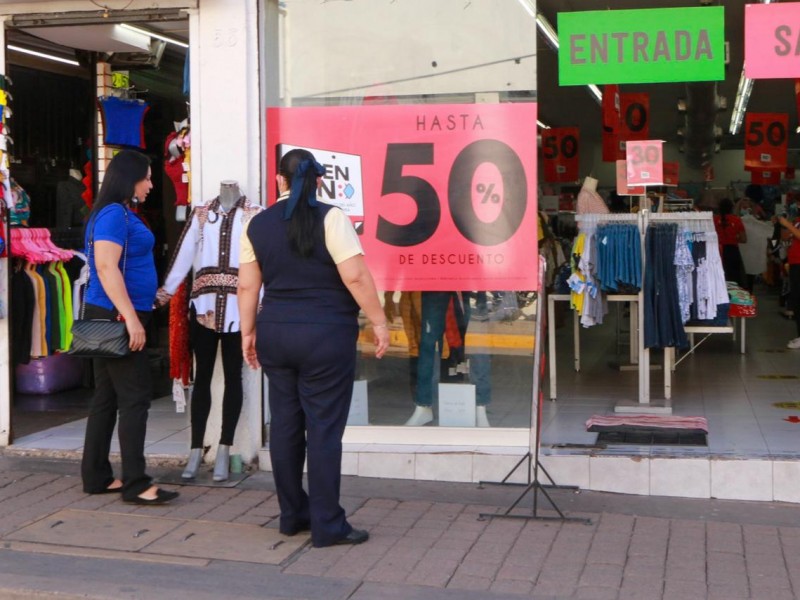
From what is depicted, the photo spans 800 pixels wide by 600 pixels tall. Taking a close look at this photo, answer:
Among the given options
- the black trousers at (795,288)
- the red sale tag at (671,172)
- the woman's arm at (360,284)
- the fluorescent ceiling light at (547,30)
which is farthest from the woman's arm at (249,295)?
the red sale tag at (671,172)

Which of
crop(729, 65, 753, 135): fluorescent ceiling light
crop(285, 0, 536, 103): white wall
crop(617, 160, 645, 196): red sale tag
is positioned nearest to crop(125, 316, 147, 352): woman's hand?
crop(285, 0, 536, 103): white wall

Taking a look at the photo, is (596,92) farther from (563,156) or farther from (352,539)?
(352,539)

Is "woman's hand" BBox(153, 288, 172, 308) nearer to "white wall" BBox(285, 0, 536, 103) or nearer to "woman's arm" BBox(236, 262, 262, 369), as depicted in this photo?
"woman's arm" BBox(236, 262, 262, 369)

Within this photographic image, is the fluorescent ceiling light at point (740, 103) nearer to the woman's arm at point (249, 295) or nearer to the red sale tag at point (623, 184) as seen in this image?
the red sale tag at point (623, 184)

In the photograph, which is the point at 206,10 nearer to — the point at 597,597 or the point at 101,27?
the point at 101,27

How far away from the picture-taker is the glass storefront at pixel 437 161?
649 centimetres

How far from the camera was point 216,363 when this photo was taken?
21.6ft

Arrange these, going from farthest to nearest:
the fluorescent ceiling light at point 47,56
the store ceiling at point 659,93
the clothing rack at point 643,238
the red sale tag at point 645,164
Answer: the store ceiling at point 659,93, the fluorescent ceiling light at point 47,56, the clothing rack at point 643,238, the red sale tag at point 645,164

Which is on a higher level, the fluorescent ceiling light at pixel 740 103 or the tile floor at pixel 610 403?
the fluorescent ceiling light at pixel 740 103

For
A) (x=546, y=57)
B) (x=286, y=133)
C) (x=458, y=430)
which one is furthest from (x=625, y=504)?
(x=546, y=57)

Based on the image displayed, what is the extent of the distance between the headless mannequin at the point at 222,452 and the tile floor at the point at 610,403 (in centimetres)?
44

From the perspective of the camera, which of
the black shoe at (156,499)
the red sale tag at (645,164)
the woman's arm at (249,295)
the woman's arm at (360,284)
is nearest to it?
the woman's arm at (360,284)

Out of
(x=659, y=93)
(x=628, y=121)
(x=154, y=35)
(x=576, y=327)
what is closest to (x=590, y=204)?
(x=576, y=327)

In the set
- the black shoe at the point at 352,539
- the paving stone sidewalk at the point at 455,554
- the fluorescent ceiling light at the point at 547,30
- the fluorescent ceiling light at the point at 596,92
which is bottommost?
the paving stone sidewalk at the point at 455,554
